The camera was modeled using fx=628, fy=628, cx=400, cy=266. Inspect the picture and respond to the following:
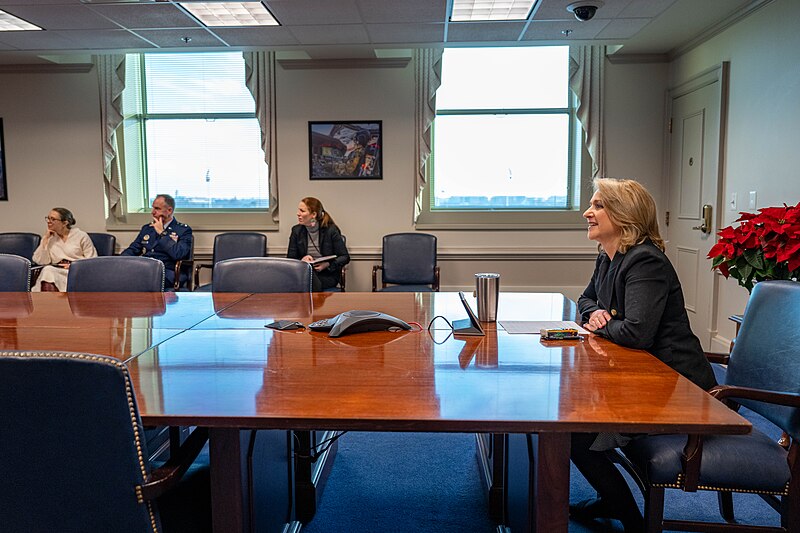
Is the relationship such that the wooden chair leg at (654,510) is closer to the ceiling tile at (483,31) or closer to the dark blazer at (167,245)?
the ceiling tile at (483,31)

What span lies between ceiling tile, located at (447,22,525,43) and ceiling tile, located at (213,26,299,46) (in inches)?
48.5

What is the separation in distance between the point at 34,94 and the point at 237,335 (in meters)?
5.10

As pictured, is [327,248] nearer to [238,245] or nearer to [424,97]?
[238,245]

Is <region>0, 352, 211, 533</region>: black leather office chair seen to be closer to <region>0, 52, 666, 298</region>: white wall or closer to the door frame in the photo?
the door frame

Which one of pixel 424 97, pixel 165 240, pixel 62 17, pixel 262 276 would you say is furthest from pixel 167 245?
pixel 424 97

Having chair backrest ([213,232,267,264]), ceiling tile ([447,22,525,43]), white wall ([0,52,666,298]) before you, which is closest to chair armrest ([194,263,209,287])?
chair backrest ([213,232,267,264])

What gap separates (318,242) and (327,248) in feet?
0.38

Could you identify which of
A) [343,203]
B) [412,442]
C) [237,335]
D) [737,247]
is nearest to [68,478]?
[237,335]

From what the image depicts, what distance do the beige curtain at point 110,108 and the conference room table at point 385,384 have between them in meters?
3.75

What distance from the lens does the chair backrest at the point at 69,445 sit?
123cm

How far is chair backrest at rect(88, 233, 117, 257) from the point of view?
5.85 m

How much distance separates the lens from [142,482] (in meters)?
1.33

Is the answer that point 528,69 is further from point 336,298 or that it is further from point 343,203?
point 336,298

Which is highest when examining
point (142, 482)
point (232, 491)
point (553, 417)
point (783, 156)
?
point (783, 156)
